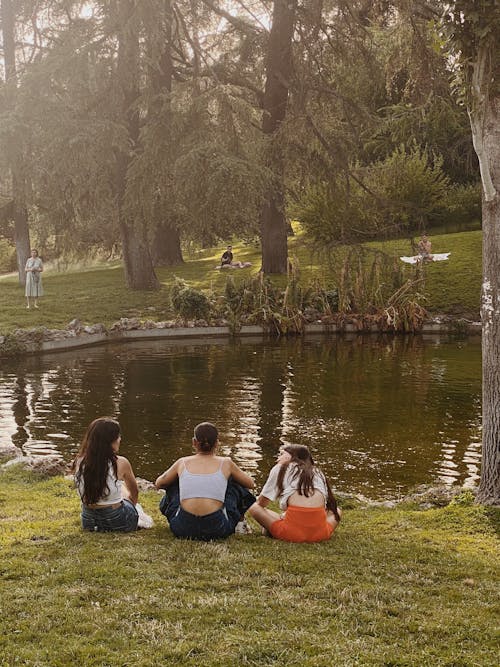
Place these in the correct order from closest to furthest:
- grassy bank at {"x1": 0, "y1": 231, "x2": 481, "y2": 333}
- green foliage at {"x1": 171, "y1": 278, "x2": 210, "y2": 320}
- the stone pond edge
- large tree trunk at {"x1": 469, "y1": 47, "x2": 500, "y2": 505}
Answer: large tree trunk at {"x1": 469, "y1": 47, "x2": 500, "y2": 505} → the stone pond edge → green foliage at {"x1": 171, "y1": 278, "x2": 210, "y2": 320} → grassy bank at {"x1": 0, "y1": 231, "x2": 481, "y2": 333}

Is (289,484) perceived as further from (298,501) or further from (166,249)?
(166,249)

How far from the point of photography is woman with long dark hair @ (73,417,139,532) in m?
6.17

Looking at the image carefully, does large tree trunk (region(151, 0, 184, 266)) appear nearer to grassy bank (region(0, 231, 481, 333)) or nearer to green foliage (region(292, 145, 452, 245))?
grassy bank (region(0, 231, 481, 333))

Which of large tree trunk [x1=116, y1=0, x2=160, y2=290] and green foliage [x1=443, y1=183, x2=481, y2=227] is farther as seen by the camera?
green foliage [x1=443, y1=183, x2=481, y2=227]

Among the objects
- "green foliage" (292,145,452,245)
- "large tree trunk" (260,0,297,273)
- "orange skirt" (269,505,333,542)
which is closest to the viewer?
"orange skirt" (269,505,333,542)

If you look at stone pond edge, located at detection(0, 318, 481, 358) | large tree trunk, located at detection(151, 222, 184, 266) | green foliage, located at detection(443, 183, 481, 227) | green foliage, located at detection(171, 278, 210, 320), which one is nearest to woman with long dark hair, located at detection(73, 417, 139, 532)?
stone pond edge, located at detection(0, 318, 481, 358)

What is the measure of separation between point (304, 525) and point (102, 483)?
1.60 m

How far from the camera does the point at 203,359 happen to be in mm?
18250

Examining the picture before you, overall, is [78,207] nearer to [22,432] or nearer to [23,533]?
[22,432]

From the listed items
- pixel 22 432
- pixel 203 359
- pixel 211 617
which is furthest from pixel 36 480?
pixel 203 359

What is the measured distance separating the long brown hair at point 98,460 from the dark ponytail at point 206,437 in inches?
24.7

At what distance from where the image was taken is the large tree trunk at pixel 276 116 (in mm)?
24734

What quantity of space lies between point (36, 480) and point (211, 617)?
4.64 meters

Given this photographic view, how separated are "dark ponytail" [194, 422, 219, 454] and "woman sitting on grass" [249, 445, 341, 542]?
1.94ft
